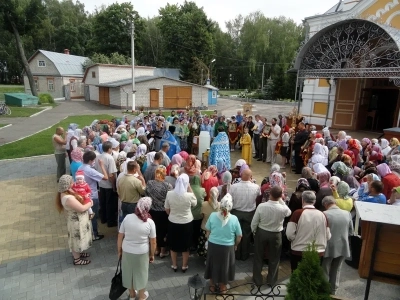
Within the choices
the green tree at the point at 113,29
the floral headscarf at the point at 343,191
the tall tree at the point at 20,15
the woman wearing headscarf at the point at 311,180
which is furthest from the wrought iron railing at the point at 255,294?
the green tree at the point at 113,29

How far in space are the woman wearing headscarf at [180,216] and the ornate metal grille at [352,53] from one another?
11958mm

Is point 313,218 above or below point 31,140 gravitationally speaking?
above

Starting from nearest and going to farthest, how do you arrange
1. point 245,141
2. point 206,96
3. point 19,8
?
point 245,141, point 19,8, point 206,96

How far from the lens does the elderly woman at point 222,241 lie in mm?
4363

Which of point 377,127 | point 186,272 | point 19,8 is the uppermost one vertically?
point 19,8

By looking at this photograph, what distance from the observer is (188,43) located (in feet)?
172

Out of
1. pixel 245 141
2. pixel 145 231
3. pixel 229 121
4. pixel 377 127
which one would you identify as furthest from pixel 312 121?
pixel 145 231

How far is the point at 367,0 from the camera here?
16.6 metres

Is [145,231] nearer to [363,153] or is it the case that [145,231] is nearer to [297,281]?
[297,281]

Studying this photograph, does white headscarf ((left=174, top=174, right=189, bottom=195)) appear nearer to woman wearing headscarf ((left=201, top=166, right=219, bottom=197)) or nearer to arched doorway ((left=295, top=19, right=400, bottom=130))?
woman wearing headscarf ((left=201, top=166, right=219, bottom=197))

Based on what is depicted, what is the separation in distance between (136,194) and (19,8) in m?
35.4

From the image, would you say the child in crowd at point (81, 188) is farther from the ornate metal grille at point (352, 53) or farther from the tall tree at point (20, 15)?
the tall tree at point (20, 15)

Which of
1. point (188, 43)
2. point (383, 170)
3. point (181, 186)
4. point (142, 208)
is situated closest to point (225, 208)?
point (181, 186)

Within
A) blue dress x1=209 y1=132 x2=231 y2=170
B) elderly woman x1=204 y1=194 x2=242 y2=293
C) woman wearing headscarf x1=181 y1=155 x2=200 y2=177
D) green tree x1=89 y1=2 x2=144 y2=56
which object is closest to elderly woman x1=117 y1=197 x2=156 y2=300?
elderly woman x1=204 y1=194 x2=242 y2=293
